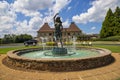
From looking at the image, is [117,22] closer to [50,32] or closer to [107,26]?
[107,26]

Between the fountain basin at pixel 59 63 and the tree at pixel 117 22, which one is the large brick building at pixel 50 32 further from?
the fountain basin at pixel 59 63

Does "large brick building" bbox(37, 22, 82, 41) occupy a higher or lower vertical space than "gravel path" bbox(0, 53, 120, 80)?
higher

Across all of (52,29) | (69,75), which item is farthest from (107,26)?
(69,75)

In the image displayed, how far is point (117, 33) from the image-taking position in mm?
52500

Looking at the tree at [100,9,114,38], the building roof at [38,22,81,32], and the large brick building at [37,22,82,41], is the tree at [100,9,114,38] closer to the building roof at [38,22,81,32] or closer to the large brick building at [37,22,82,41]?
the large brick building at [37,22,82,41]

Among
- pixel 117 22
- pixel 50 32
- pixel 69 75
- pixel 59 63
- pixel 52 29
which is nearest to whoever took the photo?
pixel 69 75

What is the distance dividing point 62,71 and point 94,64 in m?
2.02

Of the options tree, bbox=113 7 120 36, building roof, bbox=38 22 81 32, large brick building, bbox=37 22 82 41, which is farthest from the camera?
building roof, bbox=38 22 81 32

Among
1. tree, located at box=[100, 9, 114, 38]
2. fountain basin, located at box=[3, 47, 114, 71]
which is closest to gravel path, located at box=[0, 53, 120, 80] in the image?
fountain basin, located at box=[3, 47, 114, 71]

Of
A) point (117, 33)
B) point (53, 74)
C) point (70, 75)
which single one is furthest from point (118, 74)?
point (117, 33)

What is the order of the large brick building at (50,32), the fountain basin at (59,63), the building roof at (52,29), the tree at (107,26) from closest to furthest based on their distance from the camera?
the fountain basin at (59,63) < the tree at (107,26) < the large brick building at (50,32) < the building roof at (52,29)

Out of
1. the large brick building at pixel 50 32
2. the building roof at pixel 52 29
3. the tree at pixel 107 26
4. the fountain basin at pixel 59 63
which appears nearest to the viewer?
the fountain basin at pixel 59 63

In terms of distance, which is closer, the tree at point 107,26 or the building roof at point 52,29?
the tree at point 107,26

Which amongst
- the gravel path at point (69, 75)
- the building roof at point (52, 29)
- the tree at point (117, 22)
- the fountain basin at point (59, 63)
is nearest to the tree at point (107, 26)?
the tree at point (117, 22)
